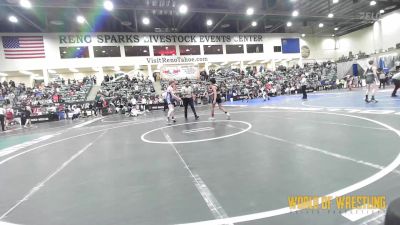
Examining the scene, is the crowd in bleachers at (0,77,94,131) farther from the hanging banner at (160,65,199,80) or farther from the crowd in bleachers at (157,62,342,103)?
the crowd in bleachers at (157,62,342,103)

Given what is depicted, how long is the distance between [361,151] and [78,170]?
484cm

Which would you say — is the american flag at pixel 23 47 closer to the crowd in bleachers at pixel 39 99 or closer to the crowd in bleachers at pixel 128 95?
the crowd in bleachers at pixel 39 99

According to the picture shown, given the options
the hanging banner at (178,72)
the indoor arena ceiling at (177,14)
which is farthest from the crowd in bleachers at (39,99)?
the hanging banner at (178,72)

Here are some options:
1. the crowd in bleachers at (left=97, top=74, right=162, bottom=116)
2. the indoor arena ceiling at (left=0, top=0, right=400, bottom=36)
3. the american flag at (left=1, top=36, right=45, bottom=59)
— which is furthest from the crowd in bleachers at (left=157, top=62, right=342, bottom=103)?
the american flag at (left=1, top=36, right=45, bottom=59)

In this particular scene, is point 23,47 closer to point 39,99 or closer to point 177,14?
point 39,99

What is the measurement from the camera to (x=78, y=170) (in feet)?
16.2

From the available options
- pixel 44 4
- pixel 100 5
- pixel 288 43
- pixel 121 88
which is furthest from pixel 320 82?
pixel 44 4

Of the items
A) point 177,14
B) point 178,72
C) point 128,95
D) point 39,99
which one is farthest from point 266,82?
point 39,99

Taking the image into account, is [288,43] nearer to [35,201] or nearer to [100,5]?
[100,5]

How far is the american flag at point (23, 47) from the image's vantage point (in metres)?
28.6

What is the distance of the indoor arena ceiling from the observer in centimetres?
2378

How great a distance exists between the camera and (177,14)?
102 feet

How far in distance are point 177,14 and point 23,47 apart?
16.9m

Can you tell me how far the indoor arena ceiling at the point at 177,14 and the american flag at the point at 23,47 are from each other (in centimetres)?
96
